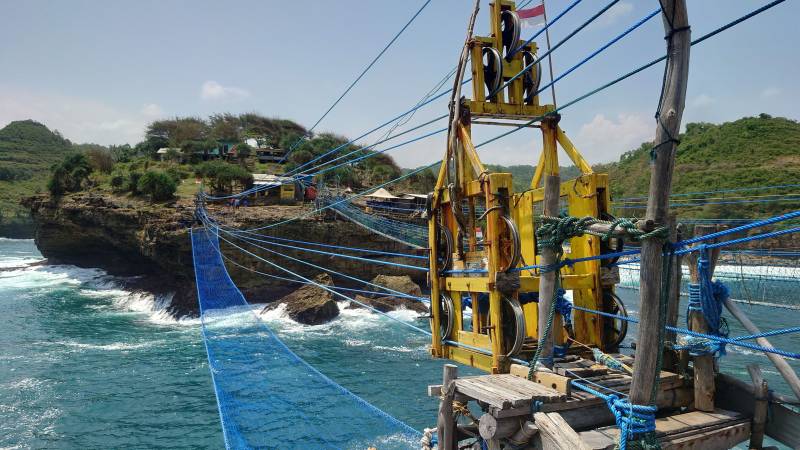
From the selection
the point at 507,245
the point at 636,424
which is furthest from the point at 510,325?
the point at 636,424

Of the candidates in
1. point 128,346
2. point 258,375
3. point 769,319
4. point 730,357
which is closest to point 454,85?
point 258,375

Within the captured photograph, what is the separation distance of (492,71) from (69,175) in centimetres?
3620

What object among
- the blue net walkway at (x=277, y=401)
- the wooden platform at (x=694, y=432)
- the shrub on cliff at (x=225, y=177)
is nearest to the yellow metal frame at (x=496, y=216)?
the wooden platform at (x=694, y=432)

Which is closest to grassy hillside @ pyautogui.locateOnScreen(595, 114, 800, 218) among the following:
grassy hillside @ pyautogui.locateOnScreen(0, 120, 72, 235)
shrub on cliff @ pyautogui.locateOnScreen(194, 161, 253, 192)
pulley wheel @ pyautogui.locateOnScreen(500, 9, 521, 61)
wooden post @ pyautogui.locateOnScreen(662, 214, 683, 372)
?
shrub on cliff @ pyautogui.locateOnScreen(194, 161, 253, 192)

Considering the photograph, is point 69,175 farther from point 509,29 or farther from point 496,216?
point 496,216

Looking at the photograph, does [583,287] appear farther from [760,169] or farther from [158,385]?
[760,169]

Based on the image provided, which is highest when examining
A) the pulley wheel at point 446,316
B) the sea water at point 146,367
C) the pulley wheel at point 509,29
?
the pulley wheel at point 509,29

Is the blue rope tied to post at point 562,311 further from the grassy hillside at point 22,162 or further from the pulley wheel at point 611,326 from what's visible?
the grassy hillside at point 22,162

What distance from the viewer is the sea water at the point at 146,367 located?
1325 centimetres

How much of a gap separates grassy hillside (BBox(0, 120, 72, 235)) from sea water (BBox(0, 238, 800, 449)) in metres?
57.6

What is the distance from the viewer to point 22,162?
109312mm

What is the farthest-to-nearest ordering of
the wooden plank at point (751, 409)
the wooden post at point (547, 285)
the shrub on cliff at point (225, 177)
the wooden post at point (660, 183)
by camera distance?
the shrub on cliff at point (225, 177)
the wooden post at point (547, 285)
the wooden plank at point (751, 409)
the wooden post at point (660, 183)

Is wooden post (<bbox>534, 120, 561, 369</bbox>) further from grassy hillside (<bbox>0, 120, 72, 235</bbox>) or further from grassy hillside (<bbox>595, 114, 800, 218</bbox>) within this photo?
grassy hillside (<bbox>0, 120, 72, 235</bbox>)

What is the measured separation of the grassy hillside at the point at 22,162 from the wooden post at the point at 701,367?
83.0 m
